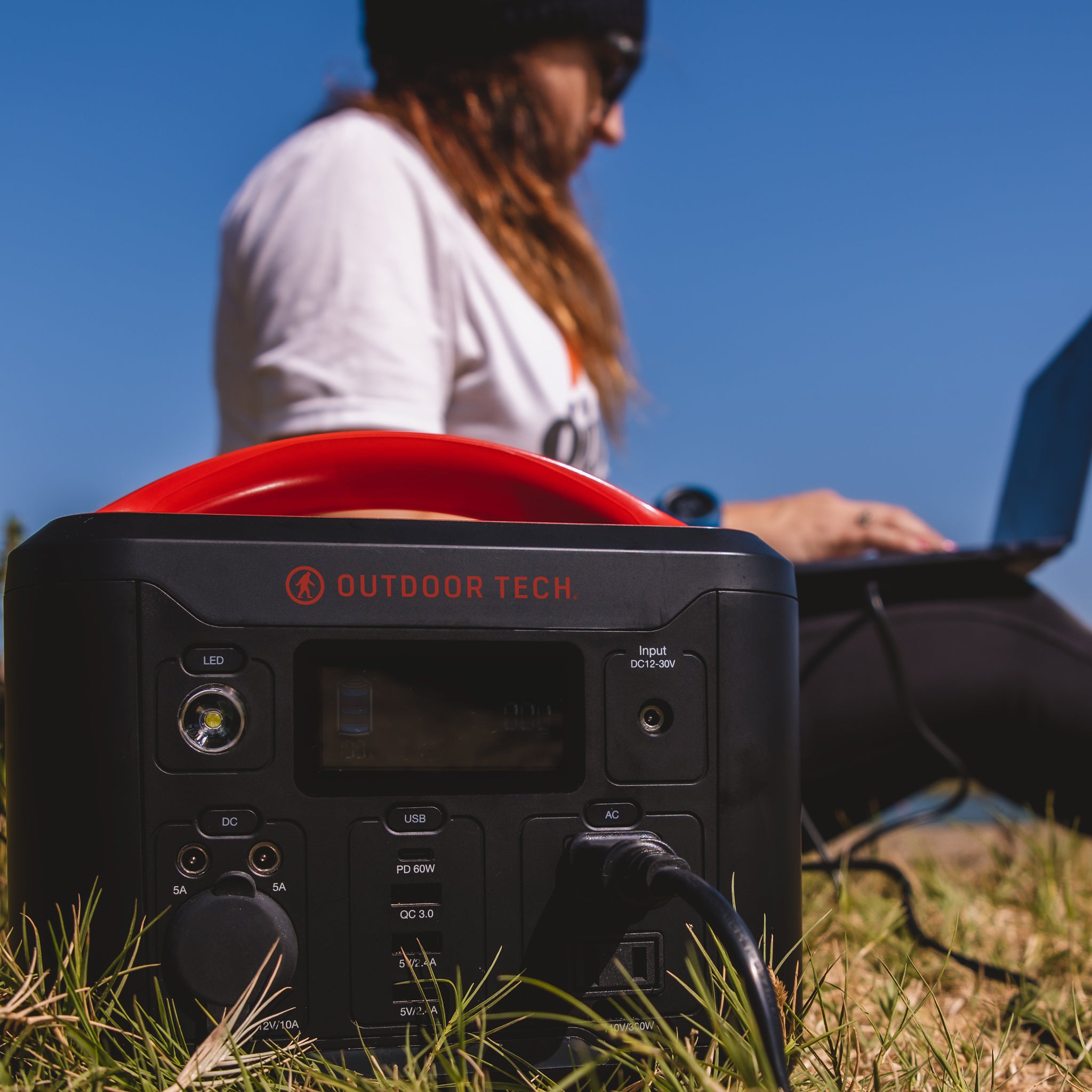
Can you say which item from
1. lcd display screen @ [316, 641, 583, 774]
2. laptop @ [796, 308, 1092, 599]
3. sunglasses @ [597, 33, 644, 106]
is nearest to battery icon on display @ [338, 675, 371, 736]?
lcd display screen @ [316, 641, 583, 774]

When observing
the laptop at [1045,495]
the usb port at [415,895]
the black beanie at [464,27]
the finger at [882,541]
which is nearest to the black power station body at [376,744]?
the usb port at [415,895]

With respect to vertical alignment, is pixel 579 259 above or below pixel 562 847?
above

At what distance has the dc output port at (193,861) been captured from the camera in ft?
1.73

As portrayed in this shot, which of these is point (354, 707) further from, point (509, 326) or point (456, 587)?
point (509, 326)

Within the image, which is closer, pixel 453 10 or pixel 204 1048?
pixel 204 1048

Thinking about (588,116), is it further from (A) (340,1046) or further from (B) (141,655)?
(A) (340,1046)

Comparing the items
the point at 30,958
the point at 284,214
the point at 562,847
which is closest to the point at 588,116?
the point at 284,214

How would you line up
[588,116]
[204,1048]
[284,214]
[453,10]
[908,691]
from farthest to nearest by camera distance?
[588,116], [453,10], [908,691], [284,214], [204,1048]

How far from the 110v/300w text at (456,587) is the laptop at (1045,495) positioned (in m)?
0.80

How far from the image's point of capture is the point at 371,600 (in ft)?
1.78

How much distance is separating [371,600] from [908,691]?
1000 millimetres

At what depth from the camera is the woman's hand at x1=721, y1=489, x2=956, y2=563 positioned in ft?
4.71

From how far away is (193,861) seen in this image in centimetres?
53

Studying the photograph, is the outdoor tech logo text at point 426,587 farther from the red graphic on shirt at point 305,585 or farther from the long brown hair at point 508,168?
the long brown hair at point 508,168
